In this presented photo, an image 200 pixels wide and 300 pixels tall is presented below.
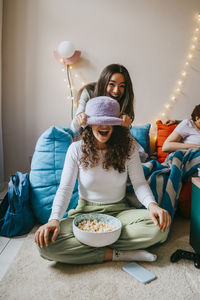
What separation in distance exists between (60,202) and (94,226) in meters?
0.20

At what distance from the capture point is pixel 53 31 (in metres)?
2.40

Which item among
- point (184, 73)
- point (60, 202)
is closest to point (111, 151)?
point (60, 202)

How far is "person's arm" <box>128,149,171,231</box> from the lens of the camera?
1149 millimetres

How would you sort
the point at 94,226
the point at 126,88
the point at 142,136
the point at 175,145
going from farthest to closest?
the point at 142,136 < the point at 175,145 < the point at 126,88 < the point at 94,226

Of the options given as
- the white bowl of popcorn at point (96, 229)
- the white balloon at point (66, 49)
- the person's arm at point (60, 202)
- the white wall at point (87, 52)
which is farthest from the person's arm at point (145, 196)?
the white balloon at point (66, 49)

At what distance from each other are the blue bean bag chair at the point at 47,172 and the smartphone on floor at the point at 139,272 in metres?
0.56

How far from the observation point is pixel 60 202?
1199 mm

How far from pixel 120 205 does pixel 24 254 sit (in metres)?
0.56

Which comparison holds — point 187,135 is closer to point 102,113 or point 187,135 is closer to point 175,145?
point 175,145

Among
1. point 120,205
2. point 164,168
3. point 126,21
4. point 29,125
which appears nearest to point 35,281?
point 120,205

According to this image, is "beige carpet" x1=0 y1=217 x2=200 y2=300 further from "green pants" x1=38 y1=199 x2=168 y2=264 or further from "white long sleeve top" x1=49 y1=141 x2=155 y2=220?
"white long sleeve top" x1=49 y1=141 x2=155 y2=220

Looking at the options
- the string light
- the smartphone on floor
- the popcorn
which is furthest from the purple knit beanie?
the string light

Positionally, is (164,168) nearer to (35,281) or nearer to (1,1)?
(35,281)

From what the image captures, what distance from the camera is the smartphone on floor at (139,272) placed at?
107 cm
